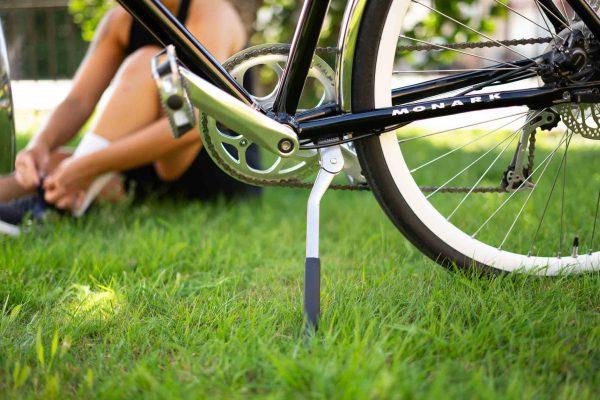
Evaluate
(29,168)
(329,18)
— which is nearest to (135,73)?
(29,168)

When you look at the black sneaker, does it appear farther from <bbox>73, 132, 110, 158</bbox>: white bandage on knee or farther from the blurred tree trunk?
the blurred tree trunk

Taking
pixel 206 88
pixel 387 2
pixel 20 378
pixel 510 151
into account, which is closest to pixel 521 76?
pixel 387 2

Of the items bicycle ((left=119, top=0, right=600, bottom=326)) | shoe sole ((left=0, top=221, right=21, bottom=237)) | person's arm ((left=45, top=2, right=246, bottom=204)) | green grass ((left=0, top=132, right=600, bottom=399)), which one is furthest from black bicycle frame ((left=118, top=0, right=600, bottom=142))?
shoe sole ((left=0, top=221, right=21, bottom=237))

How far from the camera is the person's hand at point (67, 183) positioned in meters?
2.02

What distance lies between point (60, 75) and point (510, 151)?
4532mm

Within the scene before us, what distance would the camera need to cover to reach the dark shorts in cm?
233

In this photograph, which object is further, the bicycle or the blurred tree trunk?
the blurred tree trunk

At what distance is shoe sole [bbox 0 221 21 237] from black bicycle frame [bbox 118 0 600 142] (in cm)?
95

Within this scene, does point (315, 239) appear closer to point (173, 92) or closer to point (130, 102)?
point (173, 92)

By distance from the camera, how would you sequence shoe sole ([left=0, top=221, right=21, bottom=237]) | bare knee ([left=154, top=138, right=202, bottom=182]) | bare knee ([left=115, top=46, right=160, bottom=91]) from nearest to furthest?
shoe sole ([left=0, top=221, right=21, bottom=237]) → bare knee ([left=115, top=46, right=160, bottom=91]) → bare knee ([left=154, top=138, right=202, bottom=182])

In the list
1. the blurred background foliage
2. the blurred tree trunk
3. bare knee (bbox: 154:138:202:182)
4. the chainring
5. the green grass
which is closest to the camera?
the green grass

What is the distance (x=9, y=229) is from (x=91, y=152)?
0.36m

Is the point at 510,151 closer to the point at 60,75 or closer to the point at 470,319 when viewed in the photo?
the point at 470,319

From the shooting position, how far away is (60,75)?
20.0 ft
